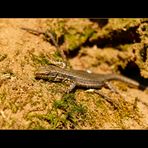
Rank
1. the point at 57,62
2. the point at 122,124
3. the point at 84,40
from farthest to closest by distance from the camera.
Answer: the point at 84,40 < the point at 57,62 < the point at 122,124

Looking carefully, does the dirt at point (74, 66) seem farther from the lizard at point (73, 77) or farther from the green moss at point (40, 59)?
the lizard at point (73, 77)

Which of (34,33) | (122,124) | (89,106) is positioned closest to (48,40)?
(34,33)

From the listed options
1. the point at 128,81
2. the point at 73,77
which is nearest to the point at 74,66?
the point at 128,81

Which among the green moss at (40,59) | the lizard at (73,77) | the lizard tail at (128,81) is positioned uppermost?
the green moss at (40,59)

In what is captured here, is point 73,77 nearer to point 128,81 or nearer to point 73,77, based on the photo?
point 73,77

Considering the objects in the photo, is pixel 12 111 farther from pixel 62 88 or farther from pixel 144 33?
pixel 144 33

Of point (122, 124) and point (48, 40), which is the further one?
point (48, 40)

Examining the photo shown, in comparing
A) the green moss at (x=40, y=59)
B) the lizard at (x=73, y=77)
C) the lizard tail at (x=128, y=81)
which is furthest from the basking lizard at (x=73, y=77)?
the lizard tail at (x=128, y=81)

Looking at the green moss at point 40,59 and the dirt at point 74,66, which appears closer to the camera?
the dirt at point 74,66
